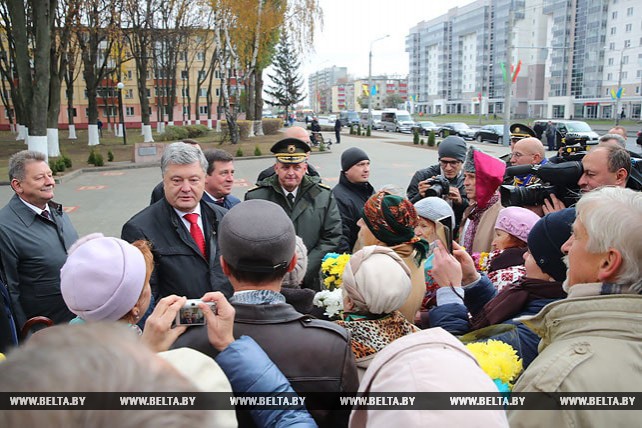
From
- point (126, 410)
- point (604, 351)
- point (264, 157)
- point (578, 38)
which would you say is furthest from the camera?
point (578, 38)

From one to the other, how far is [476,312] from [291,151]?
2245 millimetres

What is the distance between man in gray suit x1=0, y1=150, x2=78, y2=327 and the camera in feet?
11.6

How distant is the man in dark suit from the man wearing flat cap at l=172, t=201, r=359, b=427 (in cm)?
127

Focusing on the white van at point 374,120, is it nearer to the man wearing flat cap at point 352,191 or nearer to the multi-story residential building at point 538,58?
the multi-story residential building at point 538,58

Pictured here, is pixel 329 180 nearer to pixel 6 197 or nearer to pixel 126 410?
pixel 6 197

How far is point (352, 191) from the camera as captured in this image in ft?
16.1

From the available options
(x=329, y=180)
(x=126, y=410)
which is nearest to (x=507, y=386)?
(x=126, y=410)

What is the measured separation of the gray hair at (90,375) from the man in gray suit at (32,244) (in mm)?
3234

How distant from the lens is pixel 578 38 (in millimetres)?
82938

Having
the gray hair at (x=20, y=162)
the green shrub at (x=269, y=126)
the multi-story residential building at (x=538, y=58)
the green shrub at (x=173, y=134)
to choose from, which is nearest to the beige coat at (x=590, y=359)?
the gray hair at (x=20, y=162)

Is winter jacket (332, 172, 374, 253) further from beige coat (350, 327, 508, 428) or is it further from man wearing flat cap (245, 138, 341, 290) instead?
beige coat (350, 327, 508, 428)

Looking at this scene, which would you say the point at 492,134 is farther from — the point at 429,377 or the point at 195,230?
the point at 429,377

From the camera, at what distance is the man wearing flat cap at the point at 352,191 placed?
15.5ft

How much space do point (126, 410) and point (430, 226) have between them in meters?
2.84
